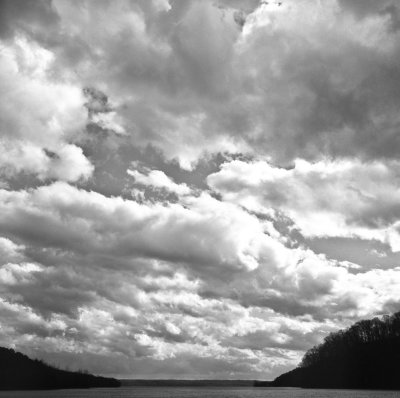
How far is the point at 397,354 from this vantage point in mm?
191875

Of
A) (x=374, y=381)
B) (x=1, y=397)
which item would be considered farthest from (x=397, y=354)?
(x=1, y=397)

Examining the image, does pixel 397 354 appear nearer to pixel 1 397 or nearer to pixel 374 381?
pixel 374 381

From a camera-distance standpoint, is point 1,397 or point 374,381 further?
point 374,381

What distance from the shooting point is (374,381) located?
19788cm

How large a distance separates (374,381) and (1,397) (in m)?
142

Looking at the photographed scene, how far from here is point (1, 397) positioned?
17825cm

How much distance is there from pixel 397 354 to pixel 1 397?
488ft

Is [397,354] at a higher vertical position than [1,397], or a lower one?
higher

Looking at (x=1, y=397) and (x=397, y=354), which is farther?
(x=397, y=354)

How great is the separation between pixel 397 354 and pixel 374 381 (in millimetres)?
15555
